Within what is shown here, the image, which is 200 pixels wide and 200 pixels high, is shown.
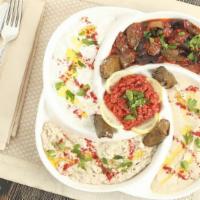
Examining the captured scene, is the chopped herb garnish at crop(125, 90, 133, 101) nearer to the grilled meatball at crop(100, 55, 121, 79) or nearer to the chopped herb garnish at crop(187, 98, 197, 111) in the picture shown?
the grilled meatball at crop(100, 55, 121, 79)

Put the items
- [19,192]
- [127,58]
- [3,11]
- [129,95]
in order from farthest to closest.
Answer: [19,192]
[3,11]
[127,58]
[129,95]

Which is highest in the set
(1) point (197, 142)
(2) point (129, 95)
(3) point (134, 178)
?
(2) point (129, 95)

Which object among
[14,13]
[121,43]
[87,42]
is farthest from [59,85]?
[14,13]

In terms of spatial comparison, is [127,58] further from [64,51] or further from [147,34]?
[64,51]

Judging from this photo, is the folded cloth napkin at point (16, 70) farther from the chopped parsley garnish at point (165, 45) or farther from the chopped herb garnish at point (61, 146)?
the chopped parsley garnish at point (165, 45)

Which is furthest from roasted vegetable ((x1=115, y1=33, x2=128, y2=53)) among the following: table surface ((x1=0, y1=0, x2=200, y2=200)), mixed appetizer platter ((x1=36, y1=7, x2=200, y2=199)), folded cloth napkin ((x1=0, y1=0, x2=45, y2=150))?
table surface ((x1=0, y1=0, x2=200, y2=200))

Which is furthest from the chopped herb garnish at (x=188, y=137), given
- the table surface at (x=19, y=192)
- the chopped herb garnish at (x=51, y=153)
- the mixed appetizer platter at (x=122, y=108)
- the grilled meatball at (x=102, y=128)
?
the table surface at (x=19, y=192)

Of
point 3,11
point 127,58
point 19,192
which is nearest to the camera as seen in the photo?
point 127,58

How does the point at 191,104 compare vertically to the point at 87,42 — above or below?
below
